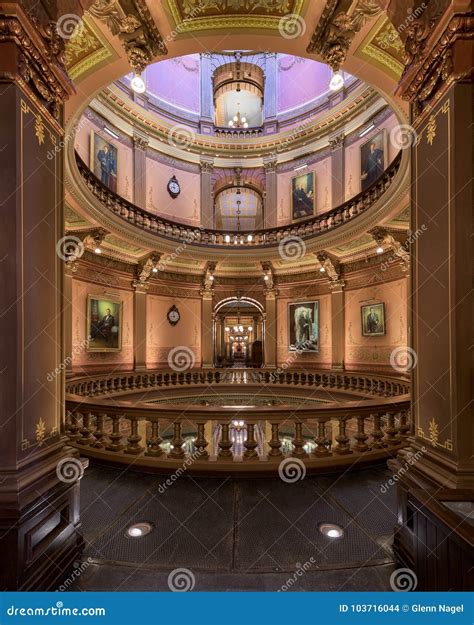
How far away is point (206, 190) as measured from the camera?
1362 centimetres

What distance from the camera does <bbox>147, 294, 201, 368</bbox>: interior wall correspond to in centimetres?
1187

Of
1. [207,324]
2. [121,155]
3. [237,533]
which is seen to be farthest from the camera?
Result: [207,324]

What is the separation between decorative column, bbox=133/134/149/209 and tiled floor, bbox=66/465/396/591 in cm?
1056

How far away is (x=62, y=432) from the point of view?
8.77 ft

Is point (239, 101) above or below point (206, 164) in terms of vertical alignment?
above

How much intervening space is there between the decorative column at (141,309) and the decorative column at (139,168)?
2705 millimetres

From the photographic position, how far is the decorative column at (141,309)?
435 inches

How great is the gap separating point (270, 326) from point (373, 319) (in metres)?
4.50

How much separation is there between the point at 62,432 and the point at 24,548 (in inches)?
33.9

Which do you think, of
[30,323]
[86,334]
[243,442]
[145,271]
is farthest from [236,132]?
[30,323]

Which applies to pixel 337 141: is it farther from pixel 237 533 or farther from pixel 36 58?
pixel 237 533

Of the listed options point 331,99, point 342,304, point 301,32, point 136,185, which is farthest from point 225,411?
point 331,99

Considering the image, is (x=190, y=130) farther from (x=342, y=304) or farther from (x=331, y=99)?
(x=342, y=304)

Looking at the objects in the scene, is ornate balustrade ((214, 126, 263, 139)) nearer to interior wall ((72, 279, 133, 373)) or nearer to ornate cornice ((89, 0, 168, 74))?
interior wall ((72, 279, 133, 373))
